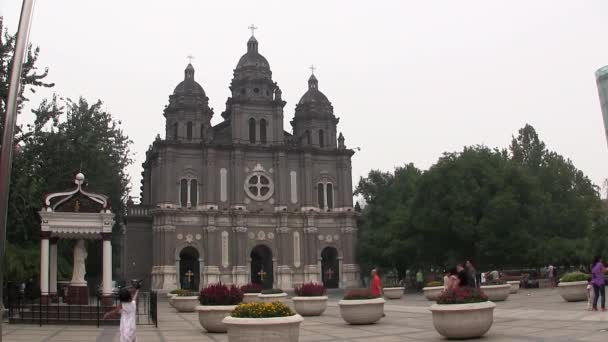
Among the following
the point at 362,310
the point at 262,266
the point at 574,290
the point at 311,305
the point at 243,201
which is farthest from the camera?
the point at 262,266

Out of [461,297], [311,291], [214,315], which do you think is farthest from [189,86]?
[461,297]

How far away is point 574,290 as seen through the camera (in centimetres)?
2203

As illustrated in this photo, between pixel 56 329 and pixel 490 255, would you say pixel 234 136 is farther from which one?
pixel 56 329

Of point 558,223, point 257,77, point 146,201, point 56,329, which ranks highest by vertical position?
point 257,77

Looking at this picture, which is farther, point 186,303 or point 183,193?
point 183,193

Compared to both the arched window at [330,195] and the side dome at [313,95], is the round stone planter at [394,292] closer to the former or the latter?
the arched window at [330,195]

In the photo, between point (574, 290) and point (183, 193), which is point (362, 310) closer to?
point (574, 290)

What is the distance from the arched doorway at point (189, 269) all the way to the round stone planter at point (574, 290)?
119 ft

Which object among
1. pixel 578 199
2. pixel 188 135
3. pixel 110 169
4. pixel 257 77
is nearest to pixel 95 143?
pixel 110 169

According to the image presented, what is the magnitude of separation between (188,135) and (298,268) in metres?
15.4

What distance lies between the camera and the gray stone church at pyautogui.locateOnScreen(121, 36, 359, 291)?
2094 inches

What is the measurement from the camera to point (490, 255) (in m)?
39.8

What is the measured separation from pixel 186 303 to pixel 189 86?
105 ft

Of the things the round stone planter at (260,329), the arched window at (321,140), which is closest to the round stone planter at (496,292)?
the round stone planter at (260,329)
